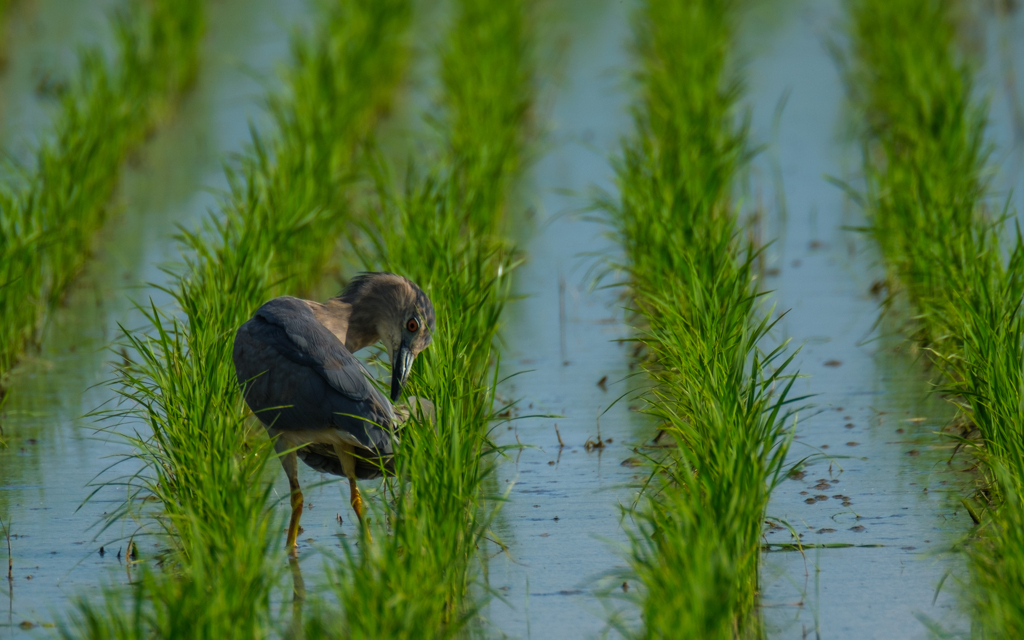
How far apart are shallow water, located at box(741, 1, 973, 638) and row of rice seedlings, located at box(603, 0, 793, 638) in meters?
0.14

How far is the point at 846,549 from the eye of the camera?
3830 millimetres

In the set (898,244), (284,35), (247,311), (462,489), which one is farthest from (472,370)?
(284,35)

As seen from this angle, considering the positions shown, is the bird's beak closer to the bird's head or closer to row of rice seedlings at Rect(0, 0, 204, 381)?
the bird's head

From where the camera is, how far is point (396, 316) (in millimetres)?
3982

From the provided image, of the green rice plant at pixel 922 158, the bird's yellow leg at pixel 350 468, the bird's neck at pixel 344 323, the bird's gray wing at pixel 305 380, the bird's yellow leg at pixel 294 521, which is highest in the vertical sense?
the green rice plant at pixel 922 158

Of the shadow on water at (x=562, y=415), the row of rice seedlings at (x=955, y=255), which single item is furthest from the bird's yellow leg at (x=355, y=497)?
the row of rice seedlings at (x=955, y=255)

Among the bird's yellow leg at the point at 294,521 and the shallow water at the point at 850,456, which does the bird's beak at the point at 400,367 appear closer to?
the bird's yellow leg at the point at 294,521

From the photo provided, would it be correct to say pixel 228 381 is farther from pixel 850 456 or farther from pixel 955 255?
pixel 955 255

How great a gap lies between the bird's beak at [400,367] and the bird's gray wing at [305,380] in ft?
0.16

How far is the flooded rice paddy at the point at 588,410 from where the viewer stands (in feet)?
11.9

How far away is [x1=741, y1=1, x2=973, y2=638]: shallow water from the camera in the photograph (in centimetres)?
349

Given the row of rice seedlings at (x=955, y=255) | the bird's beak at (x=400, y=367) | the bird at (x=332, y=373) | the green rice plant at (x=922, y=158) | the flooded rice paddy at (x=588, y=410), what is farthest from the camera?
the green rice plant at (x=922, y=158)

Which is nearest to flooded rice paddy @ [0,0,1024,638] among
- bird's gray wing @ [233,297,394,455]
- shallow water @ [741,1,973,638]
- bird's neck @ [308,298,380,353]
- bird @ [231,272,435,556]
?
shallow water @ [741,1,973,638]

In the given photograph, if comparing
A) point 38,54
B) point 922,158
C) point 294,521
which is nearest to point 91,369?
point 294,521
